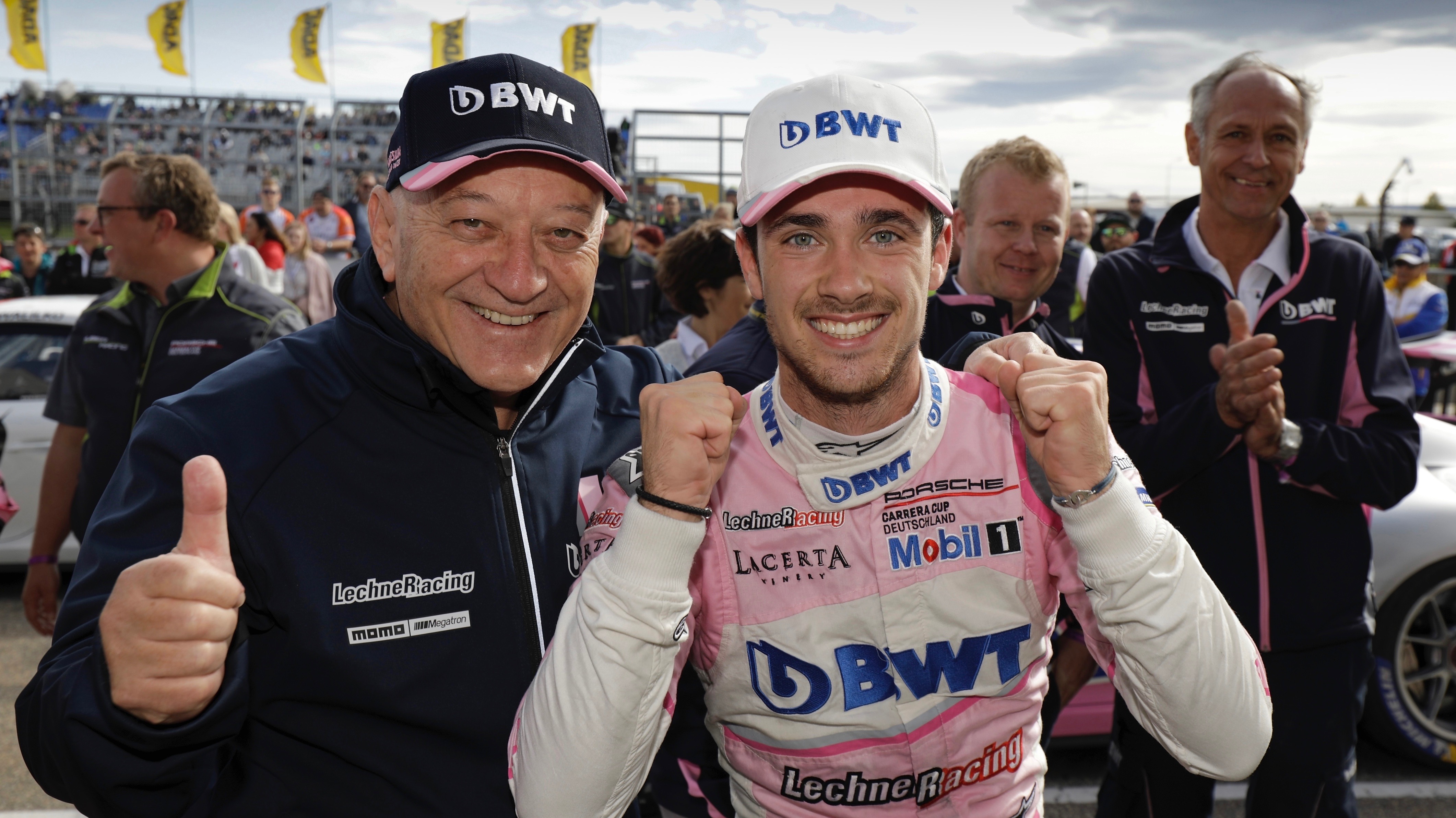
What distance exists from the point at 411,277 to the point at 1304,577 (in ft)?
8.18

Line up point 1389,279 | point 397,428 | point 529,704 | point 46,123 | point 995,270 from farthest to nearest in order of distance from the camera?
1. point 46,123
2. point 1389,279
3. point 995,270
4. point 397,428
5. point 529,704

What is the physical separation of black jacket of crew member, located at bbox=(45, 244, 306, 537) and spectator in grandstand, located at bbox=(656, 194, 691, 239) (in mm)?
10654

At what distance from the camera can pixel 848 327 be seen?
183cm

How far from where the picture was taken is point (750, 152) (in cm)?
195

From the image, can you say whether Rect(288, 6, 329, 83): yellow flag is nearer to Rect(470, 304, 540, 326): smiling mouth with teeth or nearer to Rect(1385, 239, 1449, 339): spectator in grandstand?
Rect(1385, 239, 1449, 339): spectator in grandstand

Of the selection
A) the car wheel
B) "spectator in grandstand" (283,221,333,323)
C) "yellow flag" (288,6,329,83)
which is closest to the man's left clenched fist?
the car wheel

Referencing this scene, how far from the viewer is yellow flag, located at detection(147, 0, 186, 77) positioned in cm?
3098

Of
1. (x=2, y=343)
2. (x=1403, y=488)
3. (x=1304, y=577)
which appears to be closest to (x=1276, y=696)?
(x=1304, y=577)

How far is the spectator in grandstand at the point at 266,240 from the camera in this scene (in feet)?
34.8

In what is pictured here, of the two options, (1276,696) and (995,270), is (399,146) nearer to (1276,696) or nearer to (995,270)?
(995,270)

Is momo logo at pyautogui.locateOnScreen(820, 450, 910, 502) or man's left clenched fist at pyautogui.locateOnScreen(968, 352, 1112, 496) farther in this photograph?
momo logo at pyautogui.locateOnScreen(820, 450, 910, 502)

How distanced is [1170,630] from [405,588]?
4.10 feet

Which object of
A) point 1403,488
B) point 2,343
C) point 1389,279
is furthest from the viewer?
point 1389,279

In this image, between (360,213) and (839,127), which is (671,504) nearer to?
(839,127)
